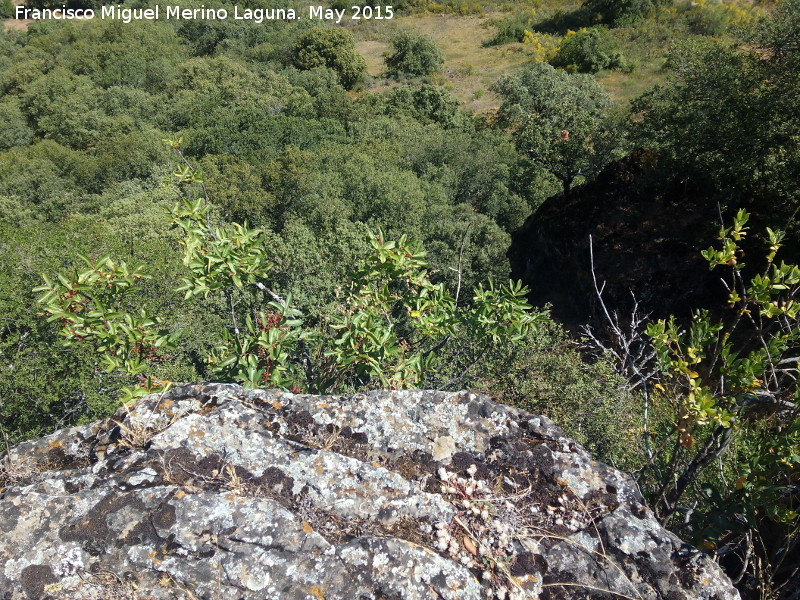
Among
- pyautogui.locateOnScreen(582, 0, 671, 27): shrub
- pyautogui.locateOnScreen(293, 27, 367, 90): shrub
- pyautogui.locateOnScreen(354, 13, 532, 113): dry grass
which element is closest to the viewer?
pyautogui.locateOnScreen(354, 13, 532, 113): dry grass

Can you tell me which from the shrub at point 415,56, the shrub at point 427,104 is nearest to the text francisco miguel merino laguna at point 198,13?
the shrub at point 415,56

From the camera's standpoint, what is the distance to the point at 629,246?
14102 mm

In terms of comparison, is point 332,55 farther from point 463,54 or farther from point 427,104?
point 427,104

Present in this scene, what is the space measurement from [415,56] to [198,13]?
19520 mm

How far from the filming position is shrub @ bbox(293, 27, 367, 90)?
3997 cm

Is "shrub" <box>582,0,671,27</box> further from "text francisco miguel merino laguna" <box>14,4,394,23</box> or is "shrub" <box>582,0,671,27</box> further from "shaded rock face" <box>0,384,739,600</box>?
"shaded rock face" <box>0,384,739,600</box>

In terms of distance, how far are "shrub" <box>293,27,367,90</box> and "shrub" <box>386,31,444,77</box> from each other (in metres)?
2.72

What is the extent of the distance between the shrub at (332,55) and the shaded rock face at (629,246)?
27878mm

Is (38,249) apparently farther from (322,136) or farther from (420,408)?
(322,136)

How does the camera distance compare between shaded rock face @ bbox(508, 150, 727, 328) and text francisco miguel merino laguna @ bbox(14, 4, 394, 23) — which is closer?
shaded rock face @ bbox(508, 150, 727, 328)

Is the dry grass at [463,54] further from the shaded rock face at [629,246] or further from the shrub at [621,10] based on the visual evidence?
the shaded rock face at [629,246]

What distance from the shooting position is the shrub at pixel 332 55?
40.0 m

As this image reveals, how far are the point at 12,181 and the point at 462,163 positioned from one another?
18334 mm

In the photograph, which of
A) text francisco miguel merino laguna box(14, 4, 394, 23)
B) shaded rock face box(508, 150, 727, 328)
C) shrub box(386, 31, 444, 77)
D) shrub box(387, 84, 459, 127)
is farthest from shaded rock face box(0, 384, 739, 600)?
text francisco miguel merino laguna box(14, 4, 394, 23)
